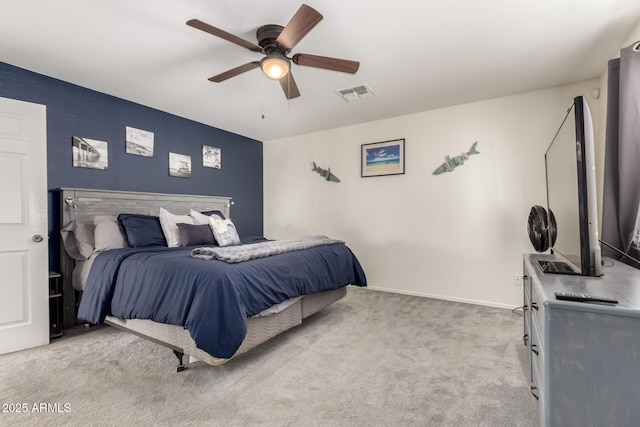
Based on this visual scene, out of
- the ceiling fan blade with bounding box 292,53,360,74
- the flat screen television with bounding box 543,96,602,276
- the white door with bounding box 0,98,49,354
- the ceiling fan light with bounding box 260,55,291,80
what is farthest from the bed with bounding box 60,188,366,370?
the flat screen television with bounding box 543,96,602,276

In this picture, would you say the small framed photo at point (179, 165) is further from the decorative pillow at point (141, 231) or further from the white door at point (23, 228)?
the white door at point (23, 228)

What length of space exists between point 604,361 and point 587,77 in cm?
320

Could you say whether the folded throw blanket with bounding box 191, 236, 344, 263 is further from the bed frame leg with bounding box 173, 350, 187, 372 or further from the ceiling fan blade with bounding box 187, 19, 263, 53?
the ceiling fan blade with bounding box 187, 19, 263, 53

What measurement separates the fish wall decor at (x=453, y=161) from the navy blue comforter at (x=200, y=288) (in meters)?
2.04

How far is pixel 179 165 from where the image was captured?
4055 millimetres

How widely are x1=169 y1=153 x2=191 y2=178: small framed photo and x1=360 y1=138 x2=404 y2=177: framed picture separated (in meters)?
2.46

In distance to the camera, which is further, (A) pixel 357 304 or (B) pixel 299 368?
(A) pixel 357 304

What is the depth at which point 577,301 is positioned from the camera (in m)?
0.98

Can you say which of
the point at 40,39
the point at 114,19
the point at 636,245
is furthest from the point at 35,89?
the point at 636,245

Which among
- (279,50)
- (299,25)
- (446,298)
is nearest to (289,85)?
(279,50)

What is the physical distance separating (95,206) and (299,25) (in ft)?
8.94

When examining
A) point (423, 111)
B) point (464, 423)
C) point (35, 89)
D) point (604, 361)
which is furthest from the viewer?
point (423, 111)

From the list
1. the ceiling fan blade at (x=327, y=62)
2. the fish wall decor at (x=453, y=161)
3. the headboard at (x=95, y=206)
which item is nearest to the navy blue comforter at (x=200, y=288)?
the headboard at (x=95, y=206)

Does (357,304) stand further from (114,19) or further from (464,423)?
(114,19)
